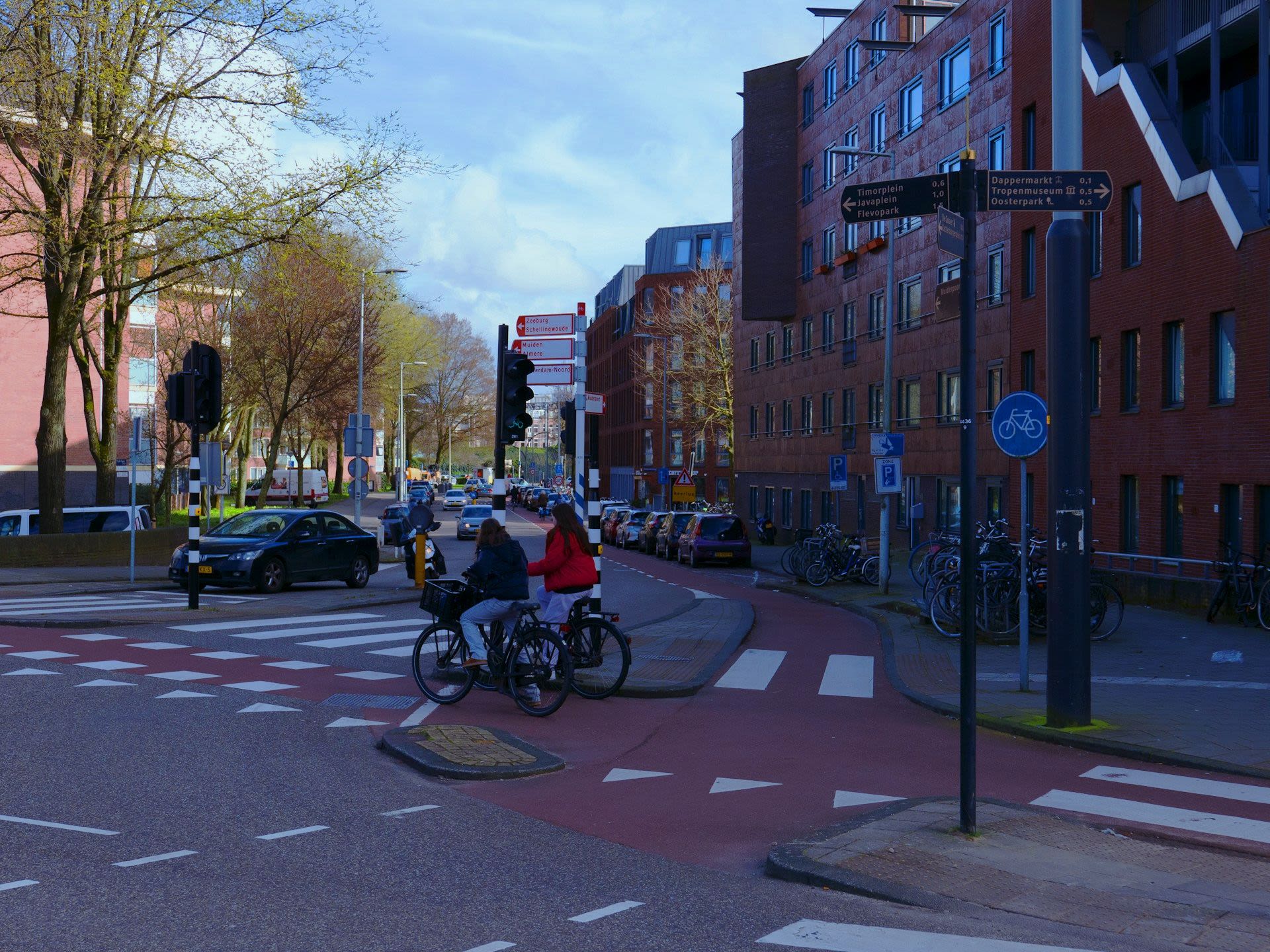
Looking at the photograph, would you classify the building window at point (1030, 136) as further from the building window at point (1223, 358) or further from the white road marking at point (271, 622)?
the white road marking at point (271, 622)

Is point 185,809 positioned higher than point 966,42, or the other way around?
point 966,42

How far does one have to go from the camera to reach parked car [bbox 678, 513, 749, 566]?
38.5 m

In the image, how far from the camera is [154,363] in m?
60.8

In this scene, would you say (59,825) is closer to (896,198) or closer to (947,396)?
(896,198)

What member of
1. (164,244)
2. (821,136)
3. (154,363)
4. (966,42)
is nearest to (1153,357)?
(966,42)

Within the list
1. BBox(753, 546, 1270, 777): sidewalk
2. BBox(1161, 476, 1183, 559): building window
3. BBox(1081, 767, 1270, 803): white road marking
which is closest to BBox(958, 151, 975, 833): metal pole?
BBox(1081, 767, 1270, 803): white road marking

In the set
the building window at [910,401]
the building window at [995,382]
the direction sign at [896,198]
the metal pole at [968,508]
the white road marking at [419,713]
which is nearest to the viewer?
the metal pole at [968,508]

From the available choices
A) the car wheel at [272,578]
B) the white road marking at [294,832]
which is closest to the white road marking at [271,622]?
the car wheel at [272,578]

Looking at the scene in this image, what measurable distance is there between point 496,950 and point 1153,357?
22.7m

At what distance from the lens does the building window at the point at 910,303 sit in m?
40.3

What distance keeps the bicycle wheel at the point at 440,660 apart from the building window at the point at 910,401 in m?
30.2

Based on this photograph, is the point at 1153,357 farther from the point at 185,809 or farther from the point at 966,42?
the point at 185,809

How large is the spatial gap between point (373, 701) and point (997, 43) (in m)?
30.2

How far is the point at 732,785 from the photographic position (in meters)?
8.37
